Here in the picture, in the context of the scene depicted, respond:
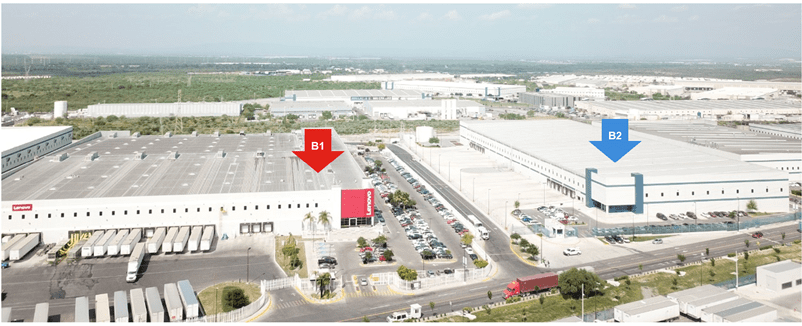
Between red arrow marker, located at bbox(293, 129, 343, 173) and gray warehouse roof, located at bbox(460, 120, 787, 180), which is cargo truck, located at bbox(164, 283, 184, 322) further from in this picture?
gray warehouse roof, located at bbox(460, 120, 787, 180)

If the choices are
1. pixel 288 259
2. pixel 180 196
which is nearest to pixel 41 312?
pixel 288 259

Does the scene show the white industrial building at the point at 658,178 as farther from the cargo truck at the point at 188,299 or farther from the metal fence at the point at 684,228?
the cargo truck at the point at 188,299

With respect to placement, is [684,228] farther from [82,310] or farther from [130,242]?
[82,310]

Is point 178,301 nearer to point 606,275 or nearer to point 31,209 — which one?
point 31,209

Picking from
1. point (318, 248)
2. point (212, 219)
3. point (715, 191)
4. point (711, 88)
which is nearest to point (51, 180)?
point (212, 219)

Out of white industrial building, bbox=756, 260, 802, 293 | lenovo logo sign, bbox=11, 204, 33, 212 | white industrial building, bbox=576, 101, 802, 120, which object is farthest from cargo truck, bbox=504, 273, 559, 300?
white industrial building, bbox=576, 101, 802, 120
